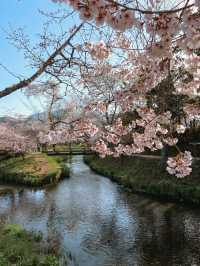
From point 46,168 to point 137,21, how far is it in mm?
32004

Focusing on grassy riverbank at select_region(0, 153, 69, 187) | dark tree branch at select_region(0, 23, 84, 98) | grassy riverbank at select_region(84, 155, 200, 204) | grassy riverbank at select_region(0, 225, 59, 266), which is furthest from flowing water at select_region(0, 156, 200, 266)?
dark tree branch at select_region(0, 23, 84, 98)

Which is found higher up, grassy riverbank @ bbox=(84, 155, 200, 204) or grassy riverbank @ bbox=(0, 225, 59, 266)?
grassy riverbank @ bbox=(84, 155, 200, 204)

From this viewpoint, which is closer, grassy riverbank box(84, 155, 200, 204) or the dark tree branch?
the dark tree branch

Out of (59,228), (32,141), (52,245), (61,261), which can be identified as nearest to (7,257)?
(61,261)

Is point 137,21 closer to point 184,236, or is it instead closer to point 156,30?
point 156,30

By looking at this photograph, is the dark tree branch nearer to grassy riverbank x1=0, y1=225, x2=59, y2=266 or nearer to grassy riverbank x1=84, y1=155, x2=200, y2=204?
grassy riverbank x1=0, y1=225, x2=59, y2=266

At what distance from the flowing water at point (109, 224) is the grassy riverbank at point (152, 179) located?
43.2 inches

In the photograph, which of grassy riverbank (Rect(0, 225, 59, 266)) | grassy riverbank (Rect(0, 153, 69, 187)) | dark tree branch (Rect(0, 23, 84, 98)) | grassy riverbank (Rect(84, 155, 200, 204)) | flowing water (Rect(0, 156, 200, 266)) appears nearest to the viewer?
dark tree branch (Rect(0, 23, 84, 98))

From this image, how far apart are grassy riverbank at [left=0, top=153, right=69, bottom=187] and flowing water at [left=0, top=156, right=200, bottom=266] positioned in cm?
385

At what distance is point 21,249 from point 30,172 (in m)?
21.4

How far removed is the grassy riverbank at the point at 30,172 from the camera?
30.6 metres

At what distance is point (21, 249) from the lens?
12141mm

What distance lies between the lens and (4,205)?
898 inches

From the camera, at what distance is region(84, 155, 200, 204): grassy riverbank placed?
2138 centimetres
